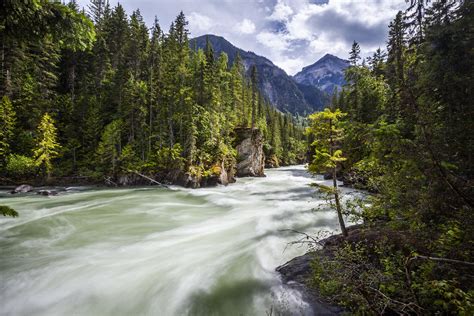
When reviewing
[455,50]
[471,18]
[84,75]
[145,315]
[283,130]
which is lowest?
[145,315]

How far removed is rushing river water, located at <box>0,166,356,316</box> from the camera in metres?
5.47

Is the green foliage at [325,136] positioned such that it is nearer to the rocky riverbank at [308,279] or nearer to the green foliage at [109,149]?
the rocky riverbank at [308,279]

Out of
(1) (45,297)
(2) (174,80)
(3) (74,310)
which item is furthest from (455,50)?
(2) (174,80)

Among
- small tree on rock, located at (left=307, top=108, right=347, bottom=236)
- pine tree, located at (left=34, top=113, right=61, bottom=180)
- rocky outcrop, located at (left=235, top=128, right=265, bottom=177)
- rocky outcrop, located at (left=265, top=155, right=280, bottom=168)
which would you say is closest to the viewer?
small tree on rock, located at (left=307, top=108, right=347, bottom=236)

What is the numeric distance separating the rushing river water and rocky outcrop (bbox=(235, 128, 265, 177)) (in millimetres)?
22487

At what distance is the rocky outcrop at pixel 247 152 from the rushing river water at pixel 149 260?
73.8ft

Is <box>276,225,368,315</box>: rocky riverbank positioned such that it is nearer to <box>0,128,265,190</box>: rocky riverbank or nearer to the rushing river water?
the rushing river water

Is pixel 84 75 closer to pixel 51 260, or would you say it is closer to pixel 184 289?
pixel 51 260

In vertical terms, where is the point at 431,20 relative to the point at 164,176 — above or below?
above

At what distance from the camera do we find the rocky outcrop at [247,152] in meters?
36.5

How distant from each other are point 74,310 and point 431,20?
11.6 meters

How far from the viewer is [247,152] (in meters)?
36.7

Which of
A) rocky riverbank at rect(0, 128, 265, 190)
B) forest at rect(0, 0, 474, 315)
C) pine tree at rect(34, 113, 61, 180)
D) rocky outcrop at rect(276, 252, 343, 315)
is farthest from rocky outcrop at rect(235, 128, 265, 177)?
rocky outcrop at rect(276, 252, 343, 315)

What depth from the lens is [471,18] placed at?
590cm
